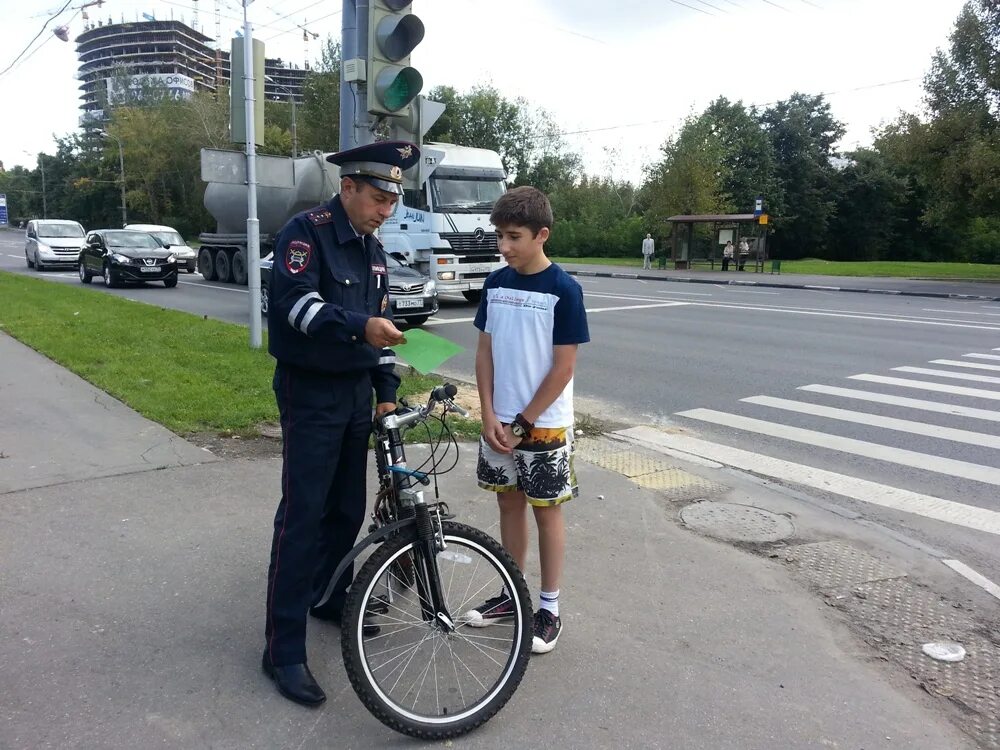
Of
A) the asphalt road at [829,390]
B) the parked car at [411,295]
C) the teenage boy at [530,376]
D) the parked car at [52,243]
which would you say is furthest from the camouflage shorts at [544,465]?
the parked car at [52,243]

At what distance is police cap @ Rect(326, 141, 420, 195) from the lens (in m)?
2.80

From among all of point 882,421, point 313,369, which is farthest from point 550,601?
point 882,421

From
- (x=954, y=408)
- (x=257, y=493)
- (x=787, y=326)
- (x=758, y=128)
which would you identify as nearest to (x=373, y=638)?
(x=257, y=493)

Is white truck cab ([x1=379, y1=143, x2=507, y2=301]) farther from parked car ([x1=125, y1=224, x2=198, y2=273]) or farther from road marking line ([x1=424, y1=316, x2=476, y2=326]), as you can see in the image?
parked car ([x1=125, y1=224, x2=198, y2=273])

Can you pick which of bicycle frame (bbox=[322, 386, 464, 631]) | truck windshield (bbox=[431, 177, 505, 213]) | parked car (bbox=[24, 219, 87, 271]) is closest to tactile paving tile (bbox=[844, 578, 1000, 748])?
bicycle frame (bbox=[322, 386, 464, 631])

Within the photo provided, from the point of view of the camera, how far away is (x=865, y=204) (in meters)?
55.4

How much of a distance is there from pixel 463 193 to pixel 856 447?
40.0 feet

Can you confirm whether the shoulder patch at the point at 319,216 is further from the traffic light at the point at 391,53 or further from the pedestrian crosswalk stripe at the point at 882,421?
the pedestrian crosswalk stripe at the point at 882,421

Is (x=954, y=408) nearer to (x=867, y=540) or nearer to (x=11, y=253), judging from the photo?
(x=867, y=540)

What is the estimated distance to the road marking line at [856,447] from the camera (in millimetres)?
6105

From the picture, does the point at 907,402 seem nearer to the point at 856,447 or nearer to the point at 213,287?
the point at 856,447

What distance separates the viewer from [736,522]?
16.1 ft

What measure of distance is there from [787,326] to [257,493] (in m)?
11.8

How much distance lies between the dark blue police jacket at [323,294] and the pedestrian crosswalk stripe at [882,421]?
5.94 metres
